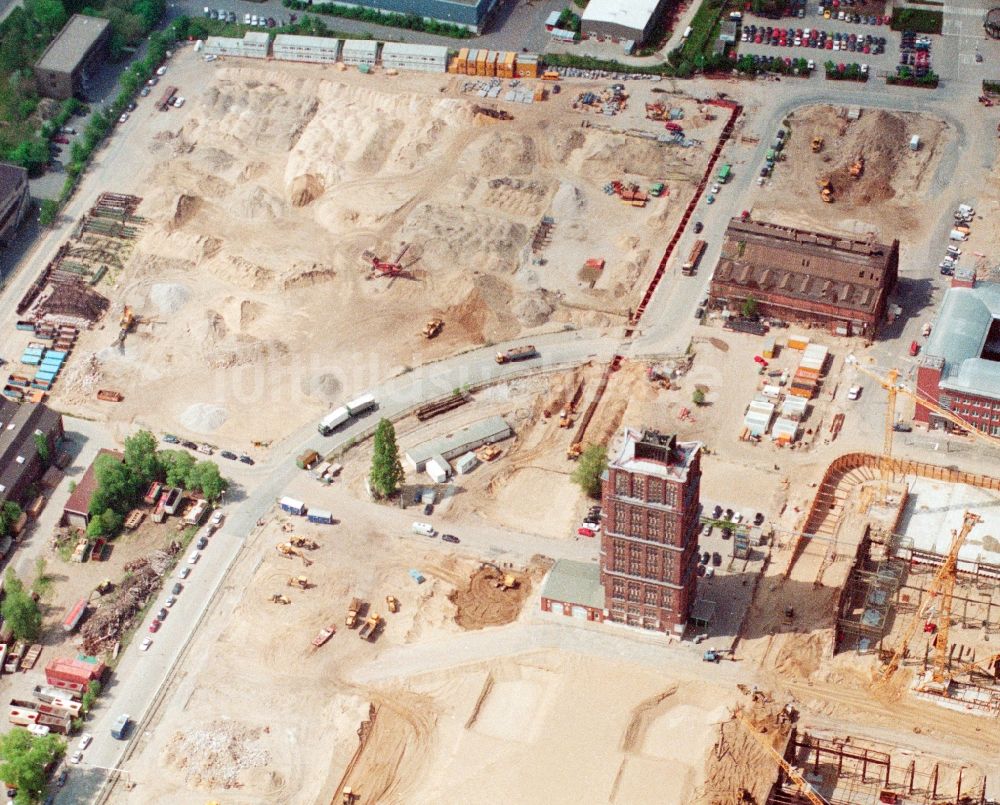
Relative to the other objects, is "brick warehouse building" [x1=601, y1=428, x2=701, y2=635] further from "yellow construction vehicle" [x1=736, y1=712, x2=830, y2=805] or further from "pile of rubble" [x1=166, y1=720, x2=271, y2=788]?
"pile of rubble" [x1=166, y1=720, x2=271, y2=788]

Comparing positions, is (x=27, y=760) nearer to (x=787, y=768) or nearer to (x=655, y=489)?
(x=655, y=489)

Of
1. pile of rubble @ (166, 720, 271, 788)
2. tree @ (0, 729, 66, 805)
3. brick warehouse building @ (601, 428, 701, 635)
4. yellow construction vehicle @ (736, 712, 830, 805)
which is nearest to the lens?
yellow construction vehicle @ (736, 712, 830, 805)

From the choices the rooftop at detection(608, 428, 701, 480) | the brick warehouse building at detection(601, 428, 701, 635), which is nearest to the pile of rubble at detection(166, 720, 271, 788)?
the brick warehouse building at detection(601, 428, 701, 635)

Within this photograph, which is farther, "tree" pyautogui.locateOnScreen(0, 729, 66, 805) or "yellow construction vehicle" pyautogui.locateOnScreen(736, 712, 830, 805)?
"tree" pyautogui.locateOnScreen(0, 729, 66, 805)

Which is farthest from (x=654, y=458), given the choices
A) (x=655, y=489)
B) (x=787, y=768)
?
(x=787, y=768)

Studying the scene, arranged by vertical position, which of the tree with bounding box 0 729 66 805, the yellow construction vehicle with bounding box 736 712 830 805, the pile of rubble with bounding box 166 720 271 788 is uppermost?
the yellow construction vehicle with bounding box 736 712 830 805

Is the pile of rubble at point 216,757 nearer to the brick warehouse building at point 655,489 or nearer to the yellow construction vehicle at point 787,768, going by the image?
the brick warehouse building at point 655,489

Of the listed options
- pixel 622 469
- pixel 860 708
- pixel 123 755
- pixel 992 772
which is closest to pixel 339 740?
pixel 123 755

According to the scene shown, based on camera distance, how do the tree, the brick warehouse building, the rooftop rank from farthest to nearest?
the brick warehouse building
the rooftop
the tree
